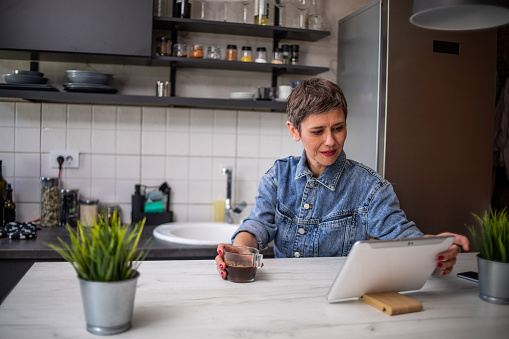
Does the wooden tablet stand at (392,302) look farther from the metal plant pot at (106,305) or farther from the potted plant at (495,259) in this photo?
the metal plant pot at (106,305)

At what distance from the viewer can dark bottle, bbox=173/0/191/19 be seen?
8.83 feet

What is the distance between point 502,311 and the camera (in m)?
1.15

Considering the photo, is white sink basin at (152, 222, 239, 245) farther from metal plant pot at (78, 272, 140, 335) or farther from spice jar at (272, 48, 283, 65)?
metal plant pot at (78, 272, 140, 335)

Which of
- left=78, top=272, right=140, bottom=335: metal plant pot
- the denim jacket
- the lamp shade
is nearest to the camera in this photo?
left=78, top=272, right=140, bottom=335: metal plant pot

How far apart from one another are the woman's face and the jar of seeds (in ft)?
5.20

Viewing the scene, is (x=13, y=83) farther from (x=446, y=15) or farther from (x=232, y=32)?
(x=446, y=15)

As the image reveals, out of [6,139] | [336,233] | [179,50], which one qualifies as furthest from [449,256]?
[6,139]

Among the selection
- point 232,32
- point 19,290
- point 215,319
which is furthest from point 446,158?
point 19,290

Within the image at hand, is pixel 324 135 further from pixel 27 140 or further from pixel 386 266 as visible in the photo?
pixel 27 140

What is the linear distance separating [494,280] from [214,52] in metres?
1.97

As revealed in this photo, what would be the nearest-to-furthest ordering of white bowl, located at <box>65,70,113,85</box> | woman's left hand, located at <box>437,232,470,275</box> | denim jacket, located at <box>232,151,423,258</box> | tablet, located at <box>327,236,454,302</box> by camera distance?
1. tablet, located at <box>327,236,454,302</box>
2. woman's left hand, located at <box>437,232,470,275</box>
3. denim jacket, located at <box>232,151,423,258</box>
4. white bowl, located at <box>65,70,113,85</box>

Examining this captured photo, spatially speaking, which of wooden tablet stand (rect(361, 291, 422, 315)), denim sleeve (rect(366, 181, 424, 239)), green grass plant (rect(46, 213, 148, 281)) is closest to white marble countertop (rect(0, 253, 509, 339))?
wooden tablet stand (rect(361, 291, 422, 315))

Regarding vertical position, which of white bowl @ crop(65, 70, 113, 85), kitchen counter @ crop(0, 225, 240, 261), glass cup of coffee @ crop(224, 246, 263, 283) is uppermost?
white bowl @ crop(65, 70, 113, 85)

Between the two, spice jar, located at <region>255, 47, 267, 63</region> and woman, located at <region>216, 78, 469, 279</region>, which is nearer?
woman, located at <region>216, 78, 469, 279</region>
